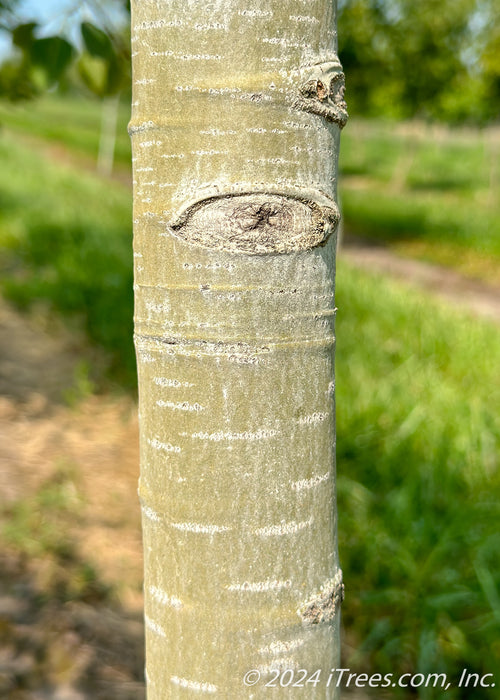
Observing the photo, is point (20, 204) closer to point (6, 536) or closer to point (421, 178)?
point (6, 536)

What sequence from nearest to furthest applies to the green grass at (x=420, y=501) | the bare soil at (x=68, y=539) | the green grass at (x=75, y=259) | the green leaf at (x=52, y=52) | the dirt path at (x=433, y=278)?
1. the green leaf at (x=52, y=52)
2. the bare soil at (x=68, y=539)
3. the green grass at (x=420, y=501)
4. the green grass at (x=75, y=259)
5. the dirt path at (x=433, y=278)

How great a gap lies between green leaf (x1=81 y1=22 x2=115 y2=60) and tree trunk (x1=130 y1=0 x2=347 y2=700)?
89cm

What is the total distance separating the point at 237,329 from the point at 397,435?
2.42 meters

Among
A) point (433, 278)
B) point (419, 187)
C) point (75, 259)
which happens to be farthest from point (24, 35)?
point (419, 187)

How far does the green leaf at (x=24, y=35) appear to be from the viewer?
1527mm

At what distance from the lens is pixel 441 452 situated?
2.84 meters

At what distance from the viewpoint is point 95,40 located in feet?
5.02

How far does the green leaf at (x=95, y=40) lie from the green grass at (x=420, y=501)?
1775mm

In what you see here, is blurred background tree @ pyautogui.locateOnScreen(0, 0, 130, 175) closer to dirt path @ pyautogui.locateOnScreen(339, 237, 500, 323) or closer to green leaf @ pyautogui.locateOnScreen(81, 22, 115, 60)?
green leaf @ pyautogui.locateOnScreen(81, 22, 115, 60)

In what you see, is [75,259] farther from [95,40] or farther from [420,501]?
[95,40]

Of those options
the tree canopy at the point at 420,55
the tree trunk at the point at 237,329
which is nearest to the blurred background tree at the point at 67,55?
the tree trunk at the point at 237,329

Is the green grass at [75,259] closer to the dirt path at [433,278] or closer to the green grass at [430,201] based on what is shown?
the dirt path at [433,278]

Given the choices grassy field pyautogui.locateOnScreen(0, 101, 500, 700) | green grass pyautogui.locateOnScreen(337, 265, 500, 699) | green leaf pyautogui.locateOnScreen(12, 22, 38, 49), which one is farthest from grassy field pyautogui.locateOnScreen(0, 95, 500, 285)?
green grass pyautogui.locateOnScreen(337, 265, 500, 699)

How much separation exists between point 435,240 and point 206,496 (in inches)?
385
